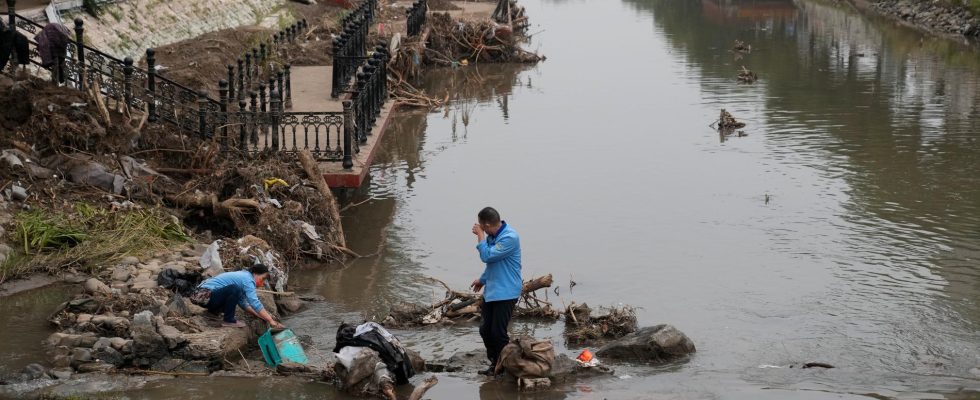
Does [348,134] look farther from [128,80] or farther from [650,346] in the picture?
[650,346]

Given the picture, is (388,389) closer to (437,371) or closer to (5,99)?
(437,371)

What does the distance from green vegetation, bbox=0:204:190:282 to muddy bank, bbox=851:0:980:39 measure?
3502 cm

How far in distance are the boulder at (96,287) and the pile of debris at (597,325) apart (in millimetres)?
4840

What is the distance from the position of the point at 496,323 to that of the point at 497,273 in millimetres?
488

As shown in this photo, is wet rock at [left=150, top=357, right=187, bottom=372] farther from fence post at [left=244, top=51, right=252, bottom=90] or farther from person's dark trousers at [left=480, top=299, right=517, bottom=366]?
fence post at [left=244, top=51, right=252, bottom=90]

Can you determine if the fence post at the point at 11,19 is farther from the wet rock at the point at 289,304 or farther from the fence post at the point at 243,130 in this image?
the wet rock at the point at 289,304

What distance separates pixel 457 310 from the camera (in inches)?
564

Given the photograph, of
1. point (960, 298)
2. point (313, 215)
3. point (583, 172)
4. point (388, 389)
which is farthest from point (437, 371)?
point (583, 172)

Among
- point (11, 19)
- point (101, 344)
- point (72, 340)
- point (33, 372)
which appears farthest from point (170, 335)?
point (11, 19)

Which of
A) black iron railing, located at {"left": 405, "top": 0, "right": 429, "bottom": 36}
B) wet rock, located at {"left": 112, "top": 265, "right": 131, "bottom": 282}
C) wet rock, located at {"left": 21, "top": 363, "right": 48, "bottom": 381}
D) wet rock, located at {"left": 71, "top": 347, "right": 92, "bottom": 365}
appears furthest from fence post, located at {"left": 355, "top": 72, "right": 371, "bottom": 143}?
black iron railing, located at {"left": 405, "top": 0, "right": 429, "bottom": 36}

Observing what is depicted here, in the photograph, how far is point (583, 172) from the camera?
23453mm

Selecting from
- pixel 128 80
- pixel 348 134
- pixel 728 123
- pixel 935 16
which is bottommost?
pixel 728 123

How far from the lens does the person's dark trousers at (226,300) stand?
12.4 meters

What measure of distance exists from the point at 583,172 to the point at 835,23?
103ft
